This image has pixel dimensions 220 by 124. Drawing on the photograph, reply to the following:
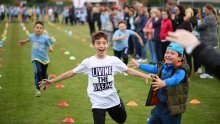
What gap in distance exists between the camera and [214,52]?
9.41ft

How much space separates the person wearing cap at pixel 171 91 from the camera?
521 centimetres

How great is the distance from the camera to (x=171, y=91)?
5273mm

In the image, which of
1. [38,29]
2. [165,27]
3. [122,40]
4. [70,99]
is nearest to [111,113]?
[70,99]

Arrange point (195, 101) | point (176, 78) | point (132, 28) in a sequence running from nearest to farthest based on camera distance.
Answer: point (176, 78) < point (195, 101) < point (132, 28)

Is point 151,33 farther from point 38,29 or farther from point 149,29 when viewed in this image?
point 38,29

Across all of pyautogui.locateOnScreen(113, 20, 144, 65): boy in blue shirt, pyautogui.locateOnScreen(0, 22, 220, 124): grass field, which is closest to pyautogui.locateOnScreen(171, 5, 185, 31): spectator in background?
pyautogui.locateOnScreen(113, 20, 144, 65): boy in blue shirt

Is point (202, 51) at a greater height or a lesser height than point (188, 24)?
greater

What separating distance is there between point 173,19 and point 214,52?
10498mm

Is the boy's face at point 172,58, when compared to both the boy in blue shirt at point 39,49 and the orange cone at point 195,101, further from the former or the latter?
the boy in blue shirt at point 39,49

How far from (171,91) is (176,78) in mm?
232

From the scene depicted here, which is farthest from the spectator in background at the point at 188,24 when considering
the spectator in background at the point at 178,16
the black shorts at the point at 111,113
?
the black shorts at the point at 111,113

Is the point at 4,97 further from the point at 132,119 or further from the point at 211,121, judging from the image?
the point at 211,121

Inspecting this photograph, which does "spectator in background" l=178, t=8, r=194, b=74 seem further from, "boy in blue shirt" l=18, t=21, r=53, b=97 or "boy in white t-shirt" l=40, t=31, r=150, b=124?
"boy in white t-shirt" l=40, t=31, r=150, b=124

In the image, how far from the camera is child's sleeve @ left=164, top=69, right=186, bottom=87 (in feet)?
16.5
